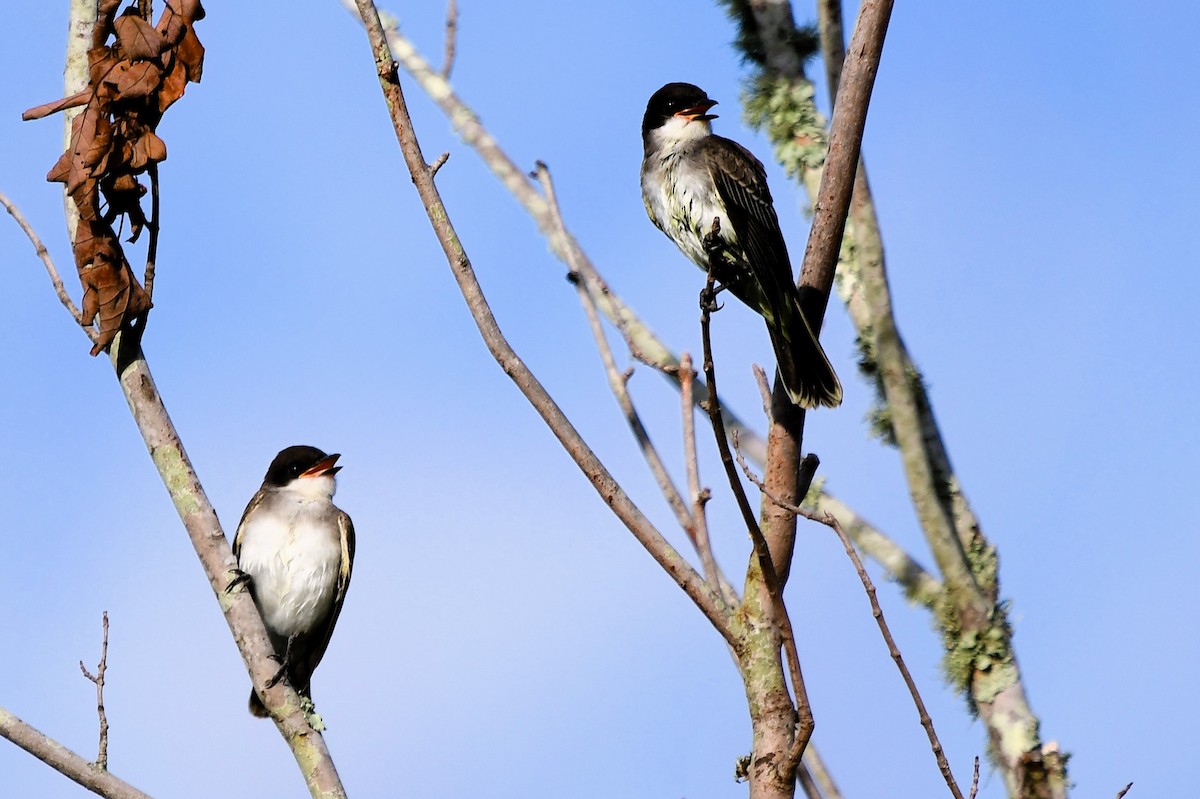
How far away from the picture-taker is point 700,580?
152 inches

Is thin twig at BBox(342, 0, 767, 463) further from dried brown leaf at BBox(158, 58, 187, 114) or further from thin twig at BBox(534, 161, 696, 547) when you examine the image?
dried brown leaf at BBox(158, 58, 187, 114)

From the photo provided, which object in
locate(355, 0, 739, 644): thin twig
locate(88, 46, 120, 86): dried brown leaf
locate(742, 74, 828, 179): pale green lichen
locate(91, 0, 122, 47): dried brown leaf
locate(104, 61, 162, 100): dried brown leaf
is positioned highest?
locate(742, 74, 828, 179): pale green lichen

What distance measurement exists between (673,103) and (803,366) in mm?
3181

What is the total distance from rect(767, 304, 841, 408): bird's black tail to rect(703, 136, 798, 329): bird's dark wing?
51 centimetres

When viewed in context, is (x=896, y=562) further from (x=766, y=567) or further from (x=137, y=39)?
(x=137, y=39)

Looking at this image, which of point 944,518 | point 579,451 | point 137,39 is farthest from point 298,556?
point 579,451

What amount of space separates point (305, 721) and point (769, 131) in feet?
16.9

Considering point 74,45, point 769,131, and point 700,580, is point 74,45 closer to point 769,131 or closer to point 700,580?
point 700,580

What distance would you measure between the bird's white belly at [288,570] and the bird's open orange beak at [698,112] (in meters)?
3.05

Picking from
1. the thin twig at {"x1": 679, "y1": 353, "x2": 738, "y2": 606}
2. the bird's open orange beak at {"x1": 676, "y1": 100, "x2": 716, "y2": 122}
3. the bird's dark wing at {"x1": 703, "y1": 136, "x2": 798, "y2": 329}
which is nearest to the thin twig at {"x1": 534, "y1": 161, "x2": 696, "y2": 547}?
the thin twig at {"x1": 679, "y1": 353, "x2": 738, "y2": 606}

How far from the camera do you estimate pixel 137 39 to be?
4.74 meters

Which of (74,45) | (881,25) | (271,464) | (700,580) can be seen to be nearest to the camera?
(700,580)

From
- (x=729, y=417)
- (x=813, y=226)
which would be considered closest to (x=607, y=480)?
(x=813, y=226)

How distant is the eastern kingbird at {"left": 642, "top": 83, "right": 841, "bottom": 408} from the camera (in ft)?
19.2
